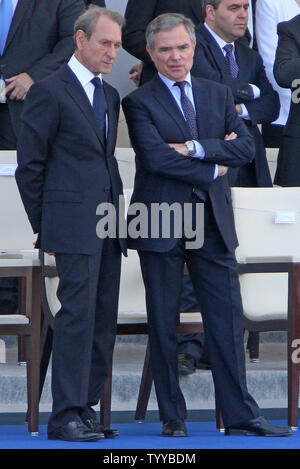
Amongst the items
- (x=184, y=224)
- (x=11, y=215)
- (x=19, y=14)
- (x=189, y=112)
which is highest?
(x=19, y=14)

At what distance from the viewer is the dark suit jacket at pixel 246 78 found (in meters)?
5.76

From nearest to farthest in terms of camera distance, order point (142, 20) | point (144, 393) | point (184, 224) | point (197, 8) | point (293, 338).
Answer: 1. point (184, 224)
2. point (293, 338)
3. point (144, 393)
4. point (142, 20)
5. point (197, 8)

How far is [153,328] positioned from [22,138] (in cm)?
93

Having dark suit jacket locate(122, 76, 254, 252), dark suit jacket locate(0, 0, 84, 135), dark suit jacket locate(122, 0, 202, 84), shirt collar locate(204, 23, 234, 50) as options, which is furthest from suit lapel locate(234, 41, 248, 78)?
dark suit jacket locate(122, 76, 254, 252)

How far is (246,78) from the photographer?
5965mm

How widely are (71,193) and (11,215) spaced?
1.25 m

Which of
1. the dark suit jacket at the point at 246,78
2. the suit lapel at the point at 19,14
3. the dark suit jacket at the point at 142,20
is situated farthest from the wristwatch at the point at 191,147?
the suit lapel at the point at 19,14

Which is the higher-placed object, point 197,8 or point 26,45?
point 197,8

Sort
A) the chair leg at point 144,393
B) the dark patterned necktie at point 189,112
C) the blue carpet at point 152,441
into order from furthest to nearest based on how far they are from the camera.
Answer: the chair leg at point 144,393 < the dark patterned necktie at point 189,112 < the blue carpet at point 152,441

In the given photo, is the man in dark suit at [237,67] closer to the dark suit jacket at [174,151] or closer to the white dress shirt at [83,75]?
the dark suit jacket at [174,151]

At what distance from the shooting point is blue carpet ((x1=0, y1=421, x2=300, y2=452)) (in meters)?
4.61

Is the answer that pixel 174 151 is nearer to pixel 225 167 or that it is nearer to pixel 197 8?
pixel 225 167

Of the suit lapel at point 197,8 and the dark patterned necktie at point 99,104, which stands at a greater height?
the suit lapel at point 197,8

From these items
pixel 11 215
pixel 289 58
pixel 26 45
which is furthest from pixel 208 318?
pixel 26 45
